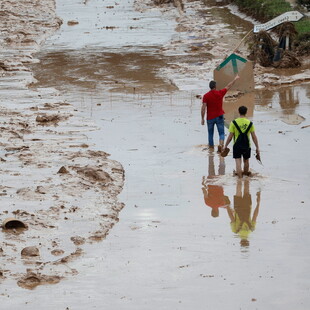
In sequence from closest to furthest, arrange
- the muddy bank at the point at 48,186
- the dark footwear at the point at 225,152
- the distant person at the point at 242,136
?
the muddy bank at the point at 48,186, the distant person at the point at 242,136, the dark footwear at the point at 225,152

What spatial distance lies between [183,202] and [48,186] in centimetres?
256

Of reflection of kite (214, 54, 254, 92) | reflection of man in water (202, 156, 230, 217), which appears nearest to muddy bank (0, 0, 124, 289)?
reflection of man in water (202, 156, 230, 217)

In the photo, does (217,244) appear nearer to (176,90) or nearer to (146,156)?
(146,156)

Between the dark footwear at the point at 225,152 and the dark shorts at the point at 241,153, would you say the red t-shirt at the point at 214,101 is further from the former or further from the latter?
the dark shorts at the point at 241,153

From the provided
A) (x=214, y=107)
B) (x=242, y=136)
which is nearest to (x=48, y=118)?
(x=214, y=107)

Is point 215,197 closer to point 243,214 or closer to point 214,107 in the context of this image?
point 243,214

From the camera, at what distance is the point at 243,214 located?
558 inches

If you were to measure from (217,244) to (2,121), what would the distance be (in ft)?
31.0

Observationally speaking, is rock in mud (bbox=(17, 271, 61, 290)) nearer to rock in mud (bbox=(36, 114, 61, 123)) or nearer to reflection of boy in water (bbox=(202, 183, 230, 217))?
reflection of boy in water (bbox=(202, 183, 230, 217))

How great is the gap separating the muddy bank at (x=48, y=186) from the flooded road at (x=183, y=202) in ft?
1.04

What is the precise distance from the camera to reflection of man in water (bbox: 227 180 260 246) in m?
13.3

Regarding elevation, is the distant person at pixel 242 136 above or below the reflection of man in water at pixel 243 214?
above

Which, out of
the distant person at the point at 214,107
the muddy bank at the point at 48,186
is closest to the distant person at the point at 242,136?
the distant person at the point at 214,107

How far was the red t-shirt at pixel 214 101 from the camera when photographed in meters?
17.9
